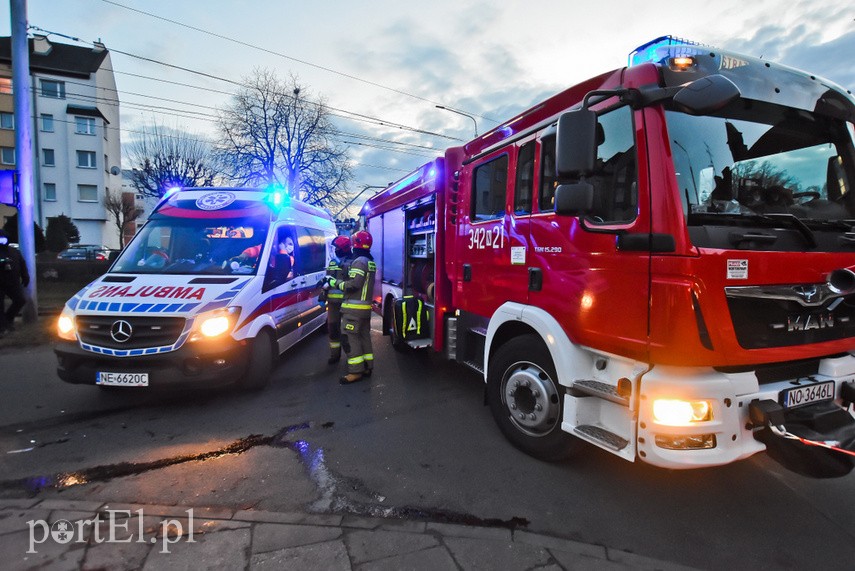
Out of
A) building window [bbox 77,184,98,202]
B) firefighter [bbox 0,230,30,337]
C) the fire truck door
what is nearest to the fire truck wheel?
the fire truck door

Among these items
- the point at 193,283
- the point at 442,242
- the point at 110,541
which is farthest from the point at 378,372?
the point at 110,541

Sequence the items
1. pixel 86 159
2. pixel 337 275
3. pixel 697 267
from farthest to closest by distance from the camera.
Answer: pixel 86 159, pixel 337 275, pixel 697 267

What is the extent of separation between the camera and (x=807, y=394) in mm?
2656

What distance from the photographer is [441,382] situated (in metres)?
5.61

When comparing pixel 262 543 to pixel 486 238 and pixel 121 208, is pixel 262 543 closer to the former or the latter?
pixel 486 238

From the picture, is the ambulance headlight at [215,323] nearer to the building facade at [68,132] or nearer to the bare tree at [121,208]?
the bare tree at [121,208]

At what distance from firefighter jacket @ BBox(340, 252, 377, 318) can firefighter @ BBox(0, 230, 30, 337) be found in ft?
22.3

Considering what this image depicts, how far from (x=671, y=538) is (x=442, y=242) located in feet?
11.3

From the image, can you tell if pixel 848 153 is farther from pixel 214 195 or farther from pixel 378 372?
pixel 214 195

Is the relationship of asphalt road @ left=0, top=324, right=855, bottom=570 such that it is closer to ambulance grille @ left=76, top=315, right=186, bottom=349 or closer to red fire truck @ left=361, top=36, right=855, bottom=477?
red fire truck @ left=361, top=36, right=855, bottom=477

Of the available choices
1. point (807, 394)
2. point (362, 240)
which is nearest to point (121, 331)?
point (362, 240)

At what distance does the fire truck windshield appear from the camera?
2523 millimetres

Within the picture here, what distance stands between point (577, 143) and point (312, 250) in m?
5.68

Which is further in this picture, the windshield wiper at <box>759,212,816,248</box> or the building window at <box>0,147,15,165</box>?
the building window at <box>0,147,15,165</box>
